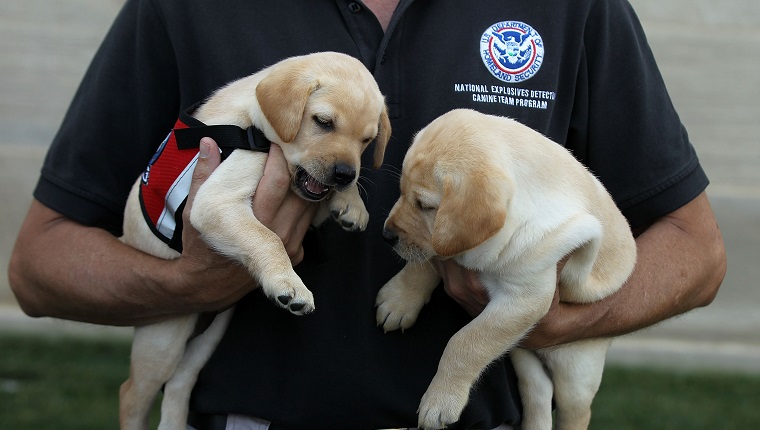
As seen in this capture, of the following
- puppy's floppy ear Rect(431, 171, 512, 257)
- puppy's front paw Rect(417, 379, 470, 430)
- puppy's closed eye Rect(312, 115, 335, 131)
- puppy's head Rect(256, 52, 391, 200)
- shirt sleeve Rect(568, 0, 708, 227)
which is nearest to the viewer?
puppy's floppy ear Rect(431, 171, 512, 257)

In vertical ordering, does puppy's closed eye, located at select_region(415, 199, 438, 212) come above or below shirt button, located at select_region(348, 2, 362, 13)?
below

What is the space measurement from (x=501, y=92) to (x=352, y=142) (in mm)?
526

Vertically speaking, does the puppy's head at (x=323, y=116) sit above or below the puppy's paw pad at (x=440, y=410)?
above

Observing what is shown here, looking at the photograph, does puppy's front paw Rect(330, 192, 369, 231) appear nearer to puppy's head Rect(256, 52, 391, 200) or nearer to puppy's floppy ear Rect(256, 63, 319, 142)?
puppy's head Rect(256, 52, 391, 200)

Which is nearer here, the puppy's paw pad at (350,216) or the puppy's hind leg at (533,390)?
the puppy's paw pad at (350,216)

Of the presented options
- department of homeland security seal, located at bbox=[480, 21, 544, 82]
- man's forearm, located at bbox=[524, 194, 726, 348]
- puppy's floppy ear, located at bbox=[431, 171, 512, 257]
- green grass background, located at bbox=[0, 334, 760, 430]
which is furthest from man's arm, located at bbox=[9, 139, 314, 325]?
green grass background, located at bbox=[0, 334, 760, 430]

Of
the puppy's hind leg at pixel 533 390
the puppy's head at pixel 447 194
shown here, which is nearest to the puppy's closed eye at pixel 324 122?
the puppy's head at pixel 447 194

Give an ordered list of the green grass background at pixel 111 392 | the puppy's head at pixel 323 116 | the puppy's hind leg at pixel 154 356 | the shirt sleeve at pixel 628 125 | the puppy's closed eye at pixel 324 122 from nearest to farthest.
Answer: the puppy's head at pixel 323 116, the puppy's closed eye at pixel 324 122, the shirt sleeve at pixel 628 125, the puppy's hind leg at pixel 154 356, the green grass background at pixel 111 392

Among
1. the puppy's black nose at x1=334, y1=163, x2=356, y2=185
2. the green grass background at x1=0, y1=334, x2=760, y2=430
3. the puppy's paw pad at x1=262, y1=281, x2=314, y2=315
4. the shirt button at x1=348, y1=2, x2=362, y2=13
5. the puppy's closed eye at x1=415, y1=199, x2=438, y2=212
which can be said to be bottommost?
the green grass background at x1=0, y1=334, x2=760, y2=430

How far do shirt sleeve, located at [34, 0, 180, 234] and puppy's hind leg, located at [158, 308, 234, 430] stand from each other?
2.00 ft

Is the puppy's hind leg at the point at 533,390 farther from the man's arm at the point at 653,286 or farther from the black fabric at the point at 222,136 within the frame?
the black fabric at the point at 222,136

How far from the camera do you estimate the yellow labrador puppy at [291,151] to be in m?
2.96

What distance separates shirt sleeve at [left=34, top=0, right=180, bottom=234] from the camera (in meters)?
3.29

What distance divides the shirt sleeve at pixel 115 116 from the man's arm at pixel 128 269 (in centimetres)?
12
